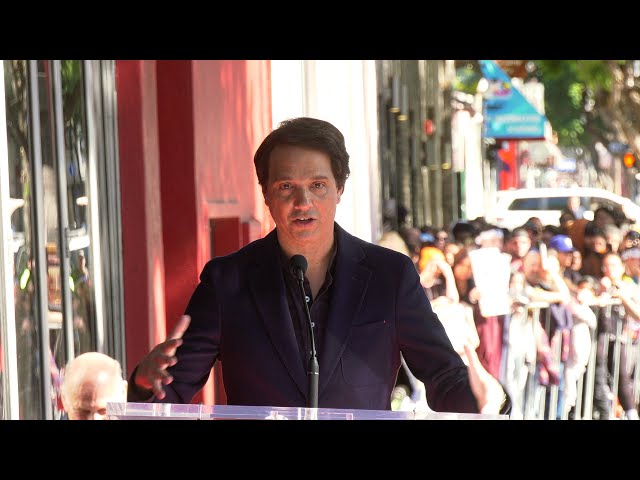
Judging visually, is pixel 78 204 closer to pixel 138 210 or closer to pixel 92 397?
pixel 138 210

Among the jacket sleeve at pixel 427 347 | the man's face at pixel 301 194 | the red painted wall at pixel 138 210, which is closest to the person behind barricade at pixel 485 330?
the red painted wall at pixel 138 210

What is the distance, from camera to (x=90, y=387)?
237 centimetres

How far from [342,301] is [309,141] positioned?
1.28 feet

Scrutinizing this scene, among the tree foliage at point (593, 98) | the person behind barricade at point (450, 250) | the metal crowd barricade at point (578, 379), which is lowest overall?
the metal crowd barricade at point (578, 379)

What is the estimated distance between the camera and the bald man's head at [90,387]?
2.32m

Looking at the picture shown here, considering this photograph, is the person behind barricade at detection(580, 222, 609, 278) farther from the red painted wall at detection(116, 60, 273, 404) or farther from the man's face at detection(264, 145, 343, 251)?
the man's face at detection(264, 145, 343, 251)

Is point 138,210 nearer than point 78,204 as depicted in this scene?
No

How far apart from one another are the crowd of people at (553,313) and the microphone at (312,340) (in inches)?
174

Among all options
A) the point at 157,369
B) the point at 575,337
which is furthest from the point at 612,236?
the point at 157,369

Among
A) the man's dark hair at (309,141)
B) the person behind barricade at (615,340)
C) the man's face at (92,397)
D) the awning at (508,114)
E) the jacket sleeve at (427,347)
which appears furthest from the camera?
the awning at (508,114)

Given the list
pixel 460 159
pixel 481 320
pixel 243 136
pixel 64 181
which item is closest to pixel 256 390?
pixel 64 181

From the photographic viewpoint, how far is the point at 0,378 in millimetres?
3467

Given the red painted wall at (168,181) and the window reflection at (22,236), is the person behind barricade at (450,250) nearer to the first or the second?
the red painted wall at (168,181)
